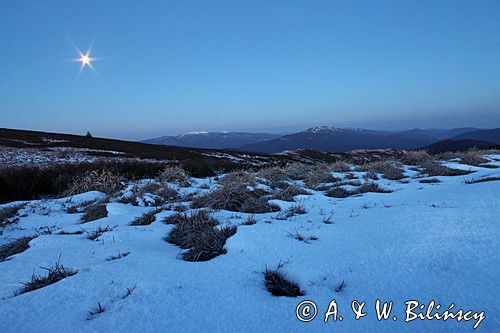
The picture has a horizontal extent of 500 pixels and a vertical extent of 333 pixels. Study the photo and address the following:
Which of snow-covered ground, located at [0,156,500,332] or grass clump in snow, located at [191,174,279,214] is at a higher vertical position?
snow-covered ground, located at [0,156,500,332]

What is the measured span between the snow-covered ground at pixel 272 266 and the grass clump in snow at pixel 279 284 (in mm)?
44

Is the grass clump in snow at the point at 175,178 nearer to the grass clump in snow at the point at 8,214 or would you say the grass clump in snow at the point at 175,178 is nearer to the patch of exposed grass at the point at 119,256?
the grass clump in snow at the point at 8,214

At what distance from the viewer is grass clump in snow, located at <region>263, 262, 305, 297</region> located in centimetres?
154

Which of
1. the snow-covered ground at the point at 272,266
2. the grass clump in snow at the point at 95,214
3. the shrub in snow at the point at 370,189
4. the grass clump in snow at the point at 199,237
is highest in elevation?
the snow-covered ground at the point at 272,266

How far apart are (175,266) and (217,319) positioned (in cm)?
74

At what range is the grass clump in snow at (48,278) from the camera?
1.72 m

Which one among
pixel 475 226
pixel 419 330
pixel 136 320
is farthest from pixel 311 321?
pixel 475 226

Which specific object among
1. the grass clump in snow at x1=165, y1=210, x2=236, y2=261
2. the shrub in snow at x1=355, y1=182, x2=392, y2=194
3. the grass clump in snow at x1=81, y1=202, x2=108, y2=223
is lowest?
the grass clump in snow at x1=81, y1=202, x2=108, y2=223

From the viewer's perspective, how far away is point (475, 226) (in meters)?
1.96

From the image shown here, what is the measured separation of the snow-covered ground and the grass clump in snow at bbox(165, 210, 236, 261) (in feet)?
0.34

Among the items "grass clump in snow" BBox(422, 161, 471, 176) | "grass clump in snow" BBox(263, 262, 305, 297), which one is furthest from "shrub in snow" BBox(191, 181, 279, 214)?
"grass clump in snow" BBox(422, 161, 471, 176)

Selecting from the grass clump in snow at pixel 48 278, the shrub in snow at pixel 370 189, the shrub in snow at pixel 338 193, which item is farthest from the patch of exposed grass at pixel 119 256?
the shrub in snow at pixel 370 189

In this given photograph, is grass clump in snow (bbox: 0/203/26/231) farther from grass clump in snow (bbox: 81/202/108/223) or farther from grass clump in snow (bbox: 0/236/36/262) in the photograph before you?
grass clump in snow (bbox: 0/236/36/262)

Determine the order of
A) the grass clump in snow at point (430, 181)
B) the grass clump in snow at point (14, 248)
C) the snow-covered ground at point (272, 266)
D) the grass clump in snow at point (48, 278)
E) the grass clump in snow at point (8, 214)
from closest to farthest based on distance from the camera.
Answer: the snow-covered ground at point (272, 266), the grass clump in snow at point (48, 278), the grass clump in snow at point (14, 248), the grass clump in snow at point (8, 214), the grass clump in snow at point (430, 181)
